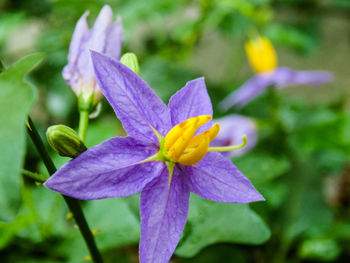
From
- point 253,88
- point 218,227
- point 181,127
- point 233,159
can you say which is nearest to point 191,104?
point 181,127

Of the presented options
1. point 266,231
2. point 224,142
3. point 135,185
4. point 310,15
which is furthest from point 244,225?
point 310,15

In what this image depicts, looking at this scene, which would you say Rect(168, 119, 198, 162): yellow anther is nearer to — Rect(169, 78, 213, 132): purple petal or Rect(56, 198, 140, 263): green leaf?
Rect(169, 78, 213, 132): purple petal

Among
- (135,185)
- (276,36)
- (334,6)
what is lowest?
(334,6)

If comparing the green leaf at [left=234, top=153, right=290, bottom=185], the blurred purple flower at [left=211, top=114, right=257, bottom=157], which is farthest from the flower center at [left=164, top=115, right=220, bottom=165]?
the blurred purple flower at [left=211, top=114, right=257, bottom=157]

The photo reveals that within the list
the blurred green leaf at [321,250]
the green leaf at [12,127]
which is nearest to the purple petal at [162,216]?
the green leaf at [12,127]

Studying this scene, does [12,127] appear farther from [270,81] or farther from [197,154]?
[270,81]

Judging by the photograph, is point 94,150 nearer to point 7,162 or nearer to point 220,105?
point 7,162
